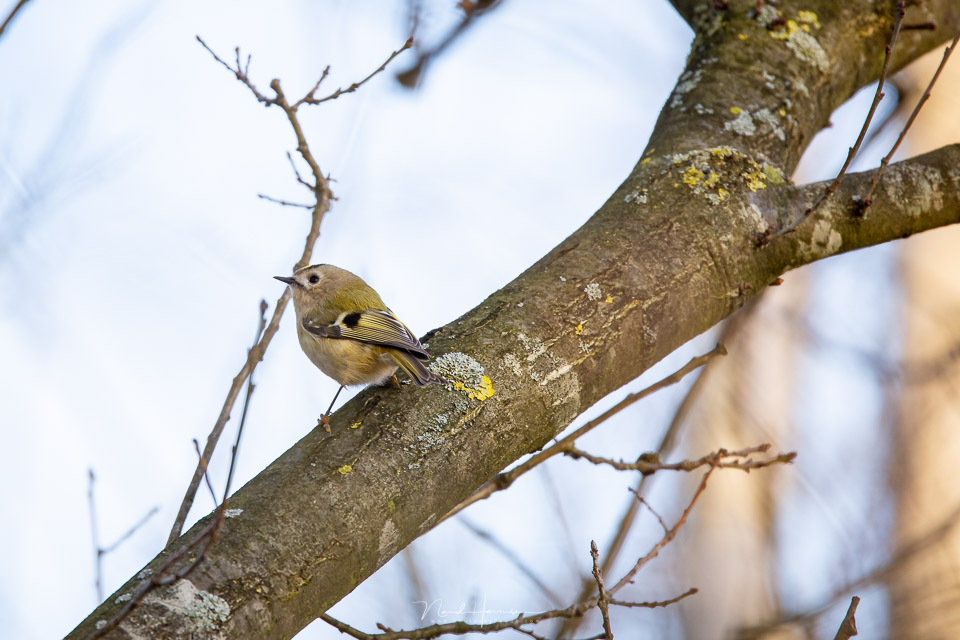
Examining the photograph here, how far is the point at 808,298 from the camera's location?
488cm

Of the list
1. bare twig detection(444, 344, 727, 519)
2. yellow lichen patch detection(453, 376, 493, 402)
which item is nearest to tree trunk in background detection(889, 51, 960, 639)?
bare twig detection(444, 344, 727, 519)

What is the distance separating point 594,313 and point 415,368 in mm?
459

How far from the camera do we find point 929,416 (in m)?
4.29

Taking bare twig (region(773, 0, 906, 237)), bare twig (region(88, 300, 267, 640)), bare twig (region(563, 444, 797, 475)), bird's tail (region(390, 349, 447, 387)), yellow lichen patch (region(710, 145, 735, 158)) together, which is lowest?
bare twig (region(88, 300, 267, 640))

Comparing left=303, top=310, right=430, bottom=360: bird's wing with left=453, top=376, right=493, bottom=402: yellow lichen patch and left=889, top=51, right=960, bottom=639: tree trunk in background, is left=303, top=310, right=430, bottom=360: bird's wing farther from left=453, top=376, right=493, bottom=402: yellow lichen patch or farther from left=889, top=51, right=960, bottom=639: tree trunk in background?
left=889, top=51, right=960, bottom=639: tree trunk in background

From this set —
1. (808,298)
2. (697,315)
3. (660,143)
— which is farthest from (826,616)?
(808,298)

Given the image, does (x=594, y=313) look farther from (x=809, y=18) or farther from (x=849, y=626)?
(x=809, y=18)

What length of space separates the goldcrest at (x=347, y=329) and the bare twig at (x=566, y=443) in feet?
1.31

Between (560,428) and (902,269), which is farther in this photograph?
(902,269)

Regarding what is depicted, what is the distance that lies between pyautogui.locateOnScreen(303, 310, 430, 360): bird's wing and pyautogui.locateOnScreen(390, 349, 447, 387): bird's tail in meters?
0.03

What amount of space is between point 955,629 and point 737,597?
1.81 m

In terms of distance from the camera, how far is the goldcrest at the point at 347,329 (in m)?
2.38

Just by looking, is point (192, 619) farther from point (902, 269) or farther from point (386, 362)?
point (902, 269)

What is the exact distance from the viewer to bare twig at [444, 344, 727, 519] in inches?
81.7
